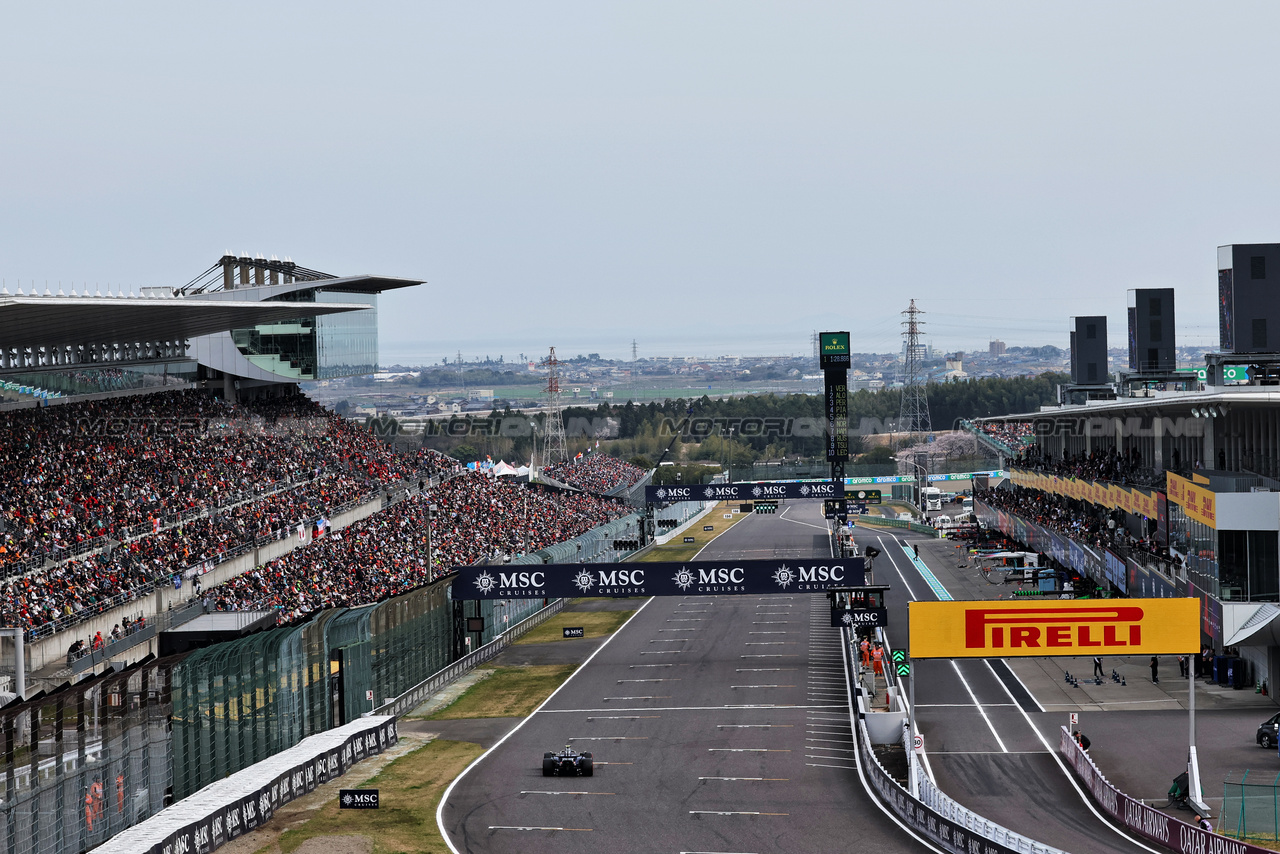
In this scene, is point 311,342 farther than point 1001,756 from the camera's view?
Yes

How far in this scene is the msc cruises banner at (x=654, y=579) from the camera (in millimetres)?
45656

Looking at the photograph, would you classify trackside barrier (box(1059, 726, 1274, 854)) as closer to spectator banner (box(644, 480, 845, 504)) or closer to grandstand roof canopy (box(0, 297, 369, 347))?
grandstand roof canopy (box(0, 297, 369, 347))

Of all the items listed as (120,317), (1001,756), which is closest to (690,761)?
(1001,756)

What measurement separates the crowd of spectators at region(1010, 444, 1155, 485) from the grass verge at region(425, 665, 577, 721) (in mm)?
24253

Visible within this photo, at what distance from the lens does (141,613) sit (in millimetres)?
39156

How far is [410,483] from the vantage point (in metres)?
69.1

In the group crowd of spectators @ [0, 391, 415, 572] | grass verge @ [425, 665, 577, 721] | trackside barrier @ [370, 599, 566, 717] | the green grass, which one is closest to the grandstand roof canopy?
crowd of spectators @ [0, 391, 415, 572]

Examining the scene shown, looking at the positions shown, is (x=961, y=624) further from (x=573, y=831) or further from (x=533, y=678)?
(x=533, y=678)

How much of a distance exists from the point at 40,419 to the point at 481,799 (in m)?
25.9

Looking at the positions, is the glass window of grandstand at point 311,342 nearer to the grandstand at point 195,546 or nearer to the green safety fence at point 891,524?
the grandstand at point 195,546

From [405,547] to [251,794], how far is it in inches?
1121

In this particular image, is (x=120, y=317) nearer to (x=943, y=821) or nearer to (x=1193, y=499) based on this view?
(x=943, y=821)

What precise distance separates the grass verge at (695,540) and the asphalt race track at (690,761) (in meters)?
29.4

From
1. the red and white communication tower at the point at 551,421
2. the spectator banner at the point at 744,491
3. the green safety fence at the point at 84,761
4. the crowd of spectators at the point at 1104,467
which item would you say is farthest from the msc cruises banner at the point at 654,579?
the red and white communication tower at the point at 551,421
